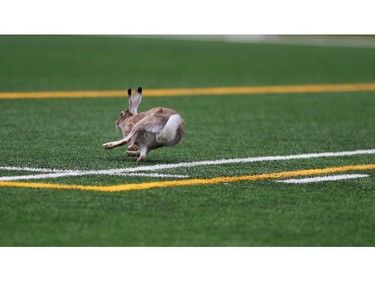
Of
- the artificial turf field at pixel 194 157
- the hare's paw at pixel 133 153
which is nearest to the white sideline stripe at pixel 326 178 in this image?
the artificial turf field at pixel 194 157

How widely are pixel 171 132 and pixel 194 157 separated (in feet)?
3.59

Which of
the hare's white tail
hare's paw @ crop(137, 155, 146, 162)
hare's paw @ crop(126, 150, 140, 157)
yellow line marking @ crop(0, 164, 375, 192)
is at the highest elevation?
the hare's white tail

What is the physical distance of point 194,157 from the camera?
1157cm

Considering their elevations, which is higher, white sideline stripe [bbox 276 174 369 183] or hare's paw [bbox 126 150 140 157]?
hare's paw [bbox 126 150 140 157]

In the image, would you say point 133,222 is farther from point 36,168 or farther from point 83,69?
point 83,69

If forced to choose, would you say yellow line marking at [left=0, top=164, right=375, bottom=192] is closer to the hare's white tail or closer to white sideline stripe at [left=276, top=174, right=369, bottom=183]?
white sideline stripe at [left=276, top=174, right=369, bottom=183]

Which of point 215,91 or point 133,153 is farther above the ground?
point 215,91

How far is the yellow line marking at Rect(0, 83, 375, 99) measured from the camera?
1969cm

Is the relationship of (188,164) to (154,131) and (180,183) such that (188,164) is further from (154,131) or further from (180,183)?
(180,183)

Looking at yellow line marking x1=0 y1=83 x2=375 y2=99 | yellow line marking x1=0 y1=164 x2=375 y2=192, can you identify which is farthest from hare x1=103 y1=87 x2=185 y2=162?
yellow line marking x1=0 y1=83 x2=375 y2=99

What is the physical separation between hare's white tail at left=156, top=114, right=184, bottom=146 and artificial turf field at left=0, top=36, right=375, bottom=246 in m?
0.33

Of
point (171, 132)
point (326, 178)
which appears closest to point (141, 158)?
point (171, 132)

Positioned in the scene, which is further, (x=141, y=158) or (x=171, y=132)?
(x=141, y=158)

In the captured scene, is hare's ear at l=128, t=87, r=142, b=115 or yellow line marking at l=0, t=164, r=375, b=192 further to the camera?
hare's ear at l=128, t=87, r=142, b=115
